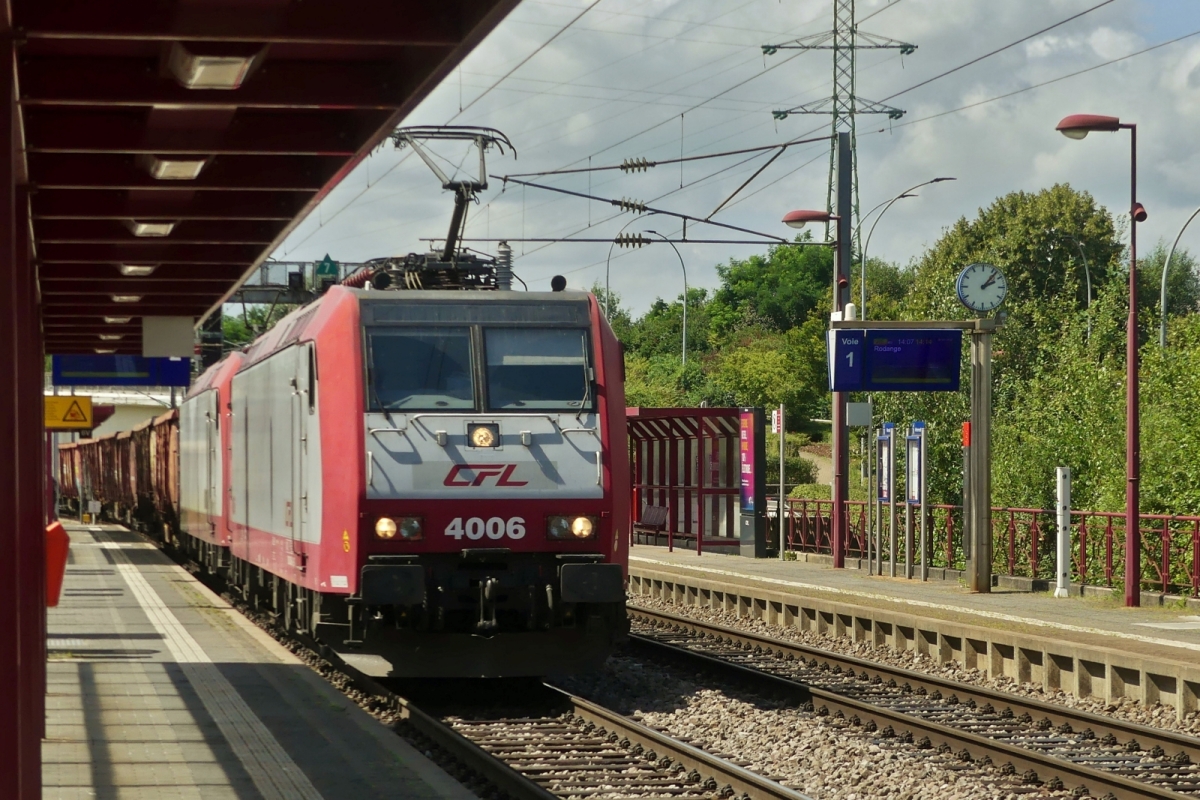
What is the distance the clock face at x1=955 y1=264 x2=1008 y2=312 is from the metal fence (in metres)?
2.96

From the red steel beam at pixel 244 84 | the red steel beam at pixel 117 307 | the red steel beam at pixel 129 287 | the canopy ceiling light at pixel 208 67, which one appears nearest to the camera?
the canopy ceiling light at pixel 208 67

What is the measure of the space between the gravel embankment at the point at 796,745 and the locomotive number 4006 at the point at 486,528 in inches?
69.1

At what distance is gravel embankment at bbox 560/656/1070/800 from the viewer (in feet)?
33.3

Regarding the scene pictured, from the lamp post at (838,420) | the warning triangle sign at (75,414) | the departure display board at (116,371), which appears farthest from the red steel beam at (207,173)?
the warning triangle sign at (75,414)

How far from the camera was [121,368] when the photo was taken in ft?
97.7

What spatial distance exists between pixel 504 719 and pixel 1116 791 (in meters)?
4.77

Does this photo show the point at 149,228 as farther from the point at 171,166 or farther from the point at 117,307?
the point at 117,307

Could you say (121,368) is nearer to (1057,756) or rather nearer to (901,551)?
(901,551)

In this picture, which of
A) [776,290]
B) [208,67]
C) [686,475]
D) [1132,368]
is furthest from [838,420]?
[776,290]

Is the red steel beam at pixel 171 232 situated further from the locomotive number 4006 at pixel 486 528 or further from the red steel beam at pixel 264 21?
the red steel beam at pixel 264 21

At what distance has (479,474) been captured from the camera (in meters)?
12.6

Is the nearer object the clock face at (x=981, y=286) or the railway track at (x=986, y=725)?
the railway track at (x=986, y=725)

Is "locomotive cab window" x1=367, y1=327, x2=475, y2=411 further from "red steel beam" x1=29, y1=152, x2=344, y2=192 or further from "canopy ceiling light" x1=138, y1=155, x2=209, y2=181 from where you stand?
"canopy ceiling light" x1=138, y1=155, x2=209, y2=181

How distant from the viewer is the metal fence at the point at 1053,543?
67.4 feet
